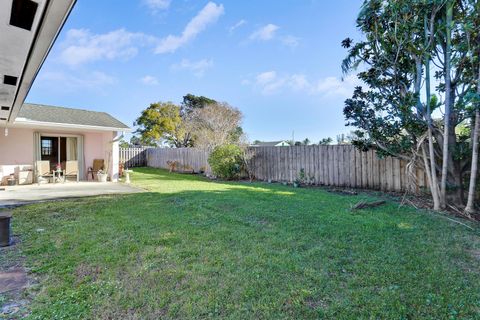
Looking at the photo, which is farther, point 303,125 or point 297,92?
point 303,125

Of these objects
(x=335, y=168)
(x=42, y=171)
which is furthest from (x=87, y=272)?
(x=42, y=171)

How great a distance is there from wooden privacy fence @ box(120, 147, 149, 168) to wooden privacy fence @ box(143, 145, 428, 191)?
11.9 meters

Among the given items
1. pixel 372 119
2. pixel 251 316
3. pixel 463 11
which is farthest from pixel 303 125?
pixel 251 316

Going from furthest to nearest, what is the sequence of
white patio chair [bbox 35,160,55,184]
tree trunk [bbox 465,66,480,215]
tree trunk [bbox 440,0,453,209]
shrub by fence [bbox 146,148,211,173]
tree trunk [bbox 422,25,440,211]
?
shrub by fence [bbox 146,148,211,173], white patio chair [bbox 35,160,55,184], tree trunk [bbox 422,25,440,211], tree trunk [bbox 440,0,453,209], tree trunk [bbox 465,66,480,215]

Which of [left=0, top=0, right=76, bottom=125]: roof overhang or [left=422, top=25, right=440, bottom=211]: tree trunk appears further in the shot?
[left=422, top=25, right=440, bottom=211]: tree trunk

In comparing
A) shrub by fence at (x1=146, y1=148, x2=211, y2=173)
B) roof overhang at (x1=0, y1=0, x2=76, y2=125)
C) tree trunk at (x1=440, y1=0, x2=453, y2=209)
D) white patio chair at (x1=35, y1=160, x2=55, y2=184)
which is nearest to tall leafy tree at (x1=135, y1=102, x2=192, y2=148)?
shrub by fence at (x1=146, y1=148, x2=211, y2=173)

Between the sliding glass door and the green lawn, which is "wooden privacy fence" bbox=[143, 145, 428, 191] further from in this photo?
the sliding glass door

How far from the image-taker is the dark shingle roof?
1058 centimetres

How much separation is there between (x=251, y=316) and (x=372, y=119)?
6966 millimetres

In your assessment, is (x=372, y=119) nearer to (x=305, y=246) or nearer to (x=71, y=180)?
(x=305, y=246)

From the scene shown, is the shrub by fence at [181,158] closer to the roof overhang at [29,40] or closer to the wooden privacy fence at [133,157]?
the wooden privacy fence at [133,157]

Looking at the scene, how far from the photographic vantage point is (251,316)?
2.20 m

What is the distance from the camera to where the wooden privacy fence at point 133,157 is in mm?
19945

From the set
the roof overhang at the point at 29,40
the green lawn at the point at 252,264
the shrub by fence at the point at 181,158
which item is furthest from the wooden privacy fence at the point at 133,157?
the roof overhang at the point at 29,40
